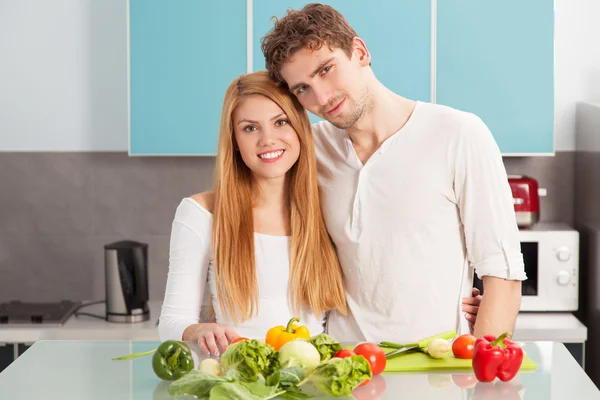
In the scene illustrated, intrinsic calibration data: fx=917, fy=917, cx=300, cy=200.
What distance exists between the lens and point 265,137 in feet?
7.28

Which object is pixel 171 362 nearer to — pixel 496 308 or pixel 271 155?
pixel 271 155

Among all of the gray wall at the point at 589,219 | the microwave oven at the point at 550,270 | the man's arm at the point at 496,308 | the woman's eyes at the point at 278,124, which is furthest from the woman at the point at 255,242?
the gray wall at the point at 589,219

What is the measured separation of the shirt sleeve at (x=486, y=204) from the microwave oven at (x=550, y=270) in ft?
4.37

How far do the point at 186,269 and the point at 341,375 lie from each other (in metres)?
0.76

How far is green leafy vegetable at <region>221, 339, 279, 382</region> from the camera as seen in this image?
1602mm

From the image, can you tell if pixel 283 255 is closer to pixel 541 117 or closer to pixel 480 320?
pixel 480 320

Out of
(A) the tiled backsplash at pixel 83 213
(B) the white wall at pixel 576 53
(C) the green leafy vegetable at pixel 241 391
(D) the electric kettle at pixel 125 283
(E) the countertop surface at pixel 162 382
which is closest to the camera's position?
(C) the green leafy vegetable at pixel 241 391

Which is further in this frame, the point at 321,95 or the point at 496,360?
the point at 321,95

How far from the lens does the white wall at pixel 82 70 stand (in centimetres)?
382

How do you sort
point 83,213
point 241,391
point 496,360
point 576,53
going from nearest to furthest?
point 241,391 < point 496,360 < point 576,53 < point 83,213

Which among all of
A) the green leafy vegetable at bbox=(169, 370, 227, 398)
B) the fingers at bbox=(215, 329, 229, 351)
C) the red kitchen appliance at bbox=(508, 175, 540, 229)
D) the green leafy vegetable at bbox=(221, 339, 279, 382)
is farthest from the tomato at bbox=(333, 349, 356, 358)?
the red kitchen appliance at bbox=(508, 175, 540, 229)

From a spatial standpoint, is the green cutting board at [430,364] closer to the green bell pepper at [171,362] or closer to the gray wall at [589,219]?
the green bell pepper at [171,362]

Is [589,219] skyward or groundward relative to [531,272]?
skyward

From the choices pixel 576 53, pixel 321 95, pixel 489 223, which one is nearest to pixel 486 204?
pixel 489 223
